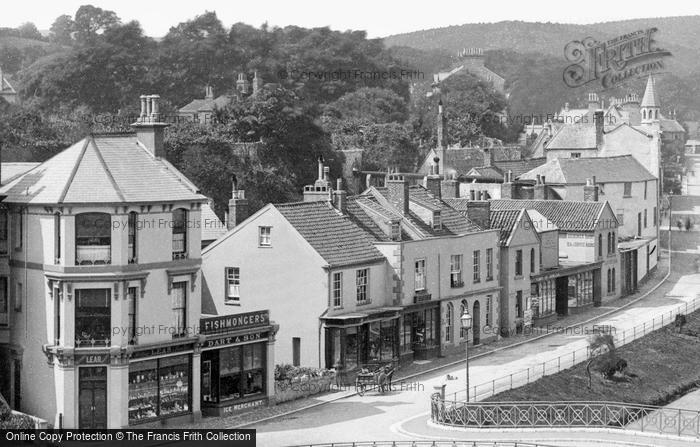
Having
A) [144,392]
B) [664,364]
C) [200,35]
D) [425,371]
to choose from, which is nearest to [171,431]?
[144,392]

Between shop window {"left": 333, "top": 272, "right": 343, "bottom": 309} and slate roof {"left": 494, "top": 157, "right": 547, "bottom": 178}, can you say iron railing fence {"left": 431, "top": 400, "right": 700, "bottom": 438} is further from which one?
slate roof {"left": 494, "top": 157, "right": 547, "bottom": 178}

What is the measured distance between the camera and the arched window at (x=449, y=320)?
63.1m

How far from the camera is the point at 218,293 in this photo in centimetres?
5819

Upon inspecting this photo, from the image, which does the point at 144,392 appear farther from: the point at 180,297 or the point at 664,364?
the point at 664,364

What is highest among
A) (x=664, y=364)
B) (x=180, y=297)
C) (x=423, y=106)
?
(x=423, y=106)

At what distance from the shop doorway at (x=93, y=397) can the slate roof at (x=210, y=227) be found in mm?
17569

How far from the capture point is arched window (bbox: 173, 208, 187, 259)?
48219mm

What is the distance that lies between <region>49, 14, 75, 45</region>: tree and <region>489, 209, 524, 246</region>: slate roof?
84422mm

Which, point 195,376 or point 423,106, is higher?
point 423,106

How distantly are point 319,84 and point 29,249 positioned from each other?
93.0 metres

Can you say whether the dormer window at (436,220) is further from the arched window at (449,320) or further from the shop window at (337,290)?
the shop window at (337,290)

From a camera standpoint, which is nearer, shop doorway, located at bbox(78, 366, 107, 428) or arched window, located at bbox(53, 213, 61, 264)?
shop doorway, located at bbox(78, 366, 107, 428)

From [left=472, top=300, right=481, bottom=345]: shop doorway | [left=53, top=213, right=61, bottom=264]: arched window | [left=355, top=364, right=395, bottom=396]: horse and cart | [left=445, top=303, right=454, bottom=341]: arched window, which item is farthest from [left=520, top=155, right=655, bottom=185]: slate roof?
[left=53, top=213, right=61, bottom=264]: arched window

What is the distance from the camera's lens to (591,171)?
312 ft
